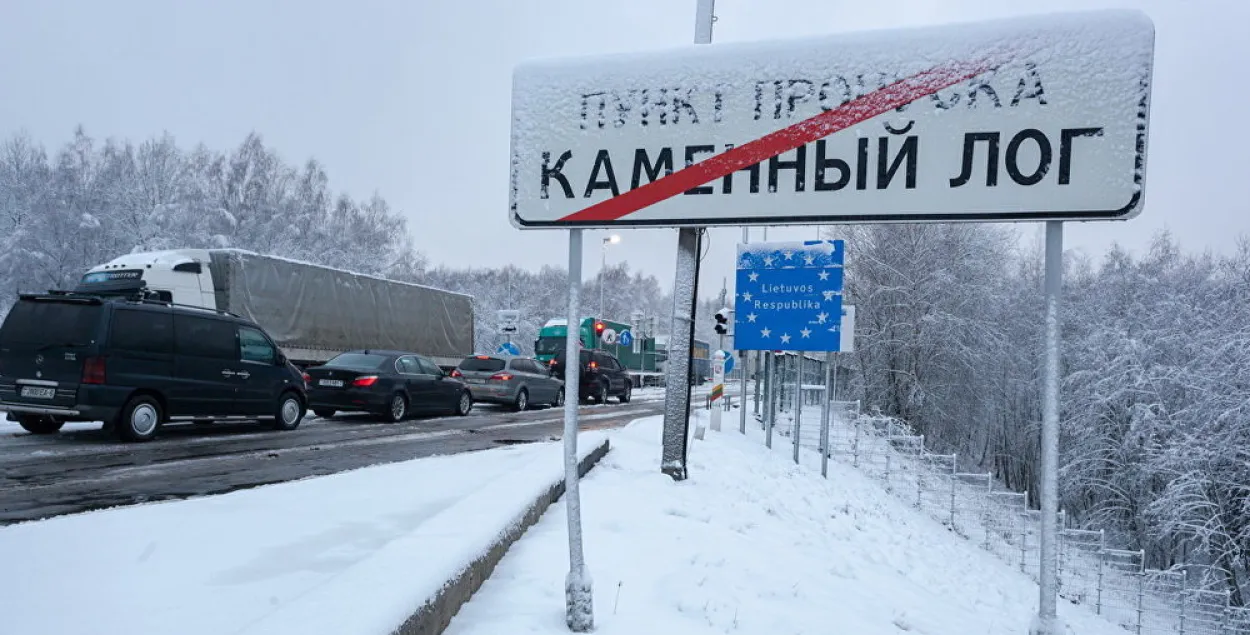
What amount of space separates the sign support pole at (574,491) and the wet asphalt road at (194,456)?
4.76 metres

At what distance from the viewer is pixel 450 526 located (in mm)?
4785

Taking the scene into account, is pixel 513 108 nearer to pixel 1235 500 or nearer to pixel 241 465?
pixel 241 465

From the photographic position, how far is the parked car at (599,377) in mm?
26766

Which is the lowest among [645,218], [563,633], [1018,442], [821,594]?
[1018,442]

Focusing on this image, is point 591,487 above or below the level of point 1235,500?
above

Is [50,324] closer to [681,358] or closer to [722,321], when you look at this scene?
[681,358]

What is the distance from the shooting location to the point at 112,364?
10594 mm

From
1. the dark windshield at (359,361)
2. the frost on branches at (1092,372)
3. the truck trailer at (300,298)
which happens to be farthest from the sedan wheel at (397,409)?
the frost on branches at (1092,372)

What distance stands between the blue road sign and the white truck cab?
466 inches

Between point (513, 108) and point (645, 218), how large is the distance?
912 millimetres

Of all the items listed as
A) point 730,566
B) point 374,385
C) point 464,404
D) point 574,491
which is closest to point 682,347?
point 730,566

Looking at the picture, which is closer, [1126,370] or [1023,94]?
[1023,94]

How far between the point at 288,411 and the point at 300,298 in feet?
24.2

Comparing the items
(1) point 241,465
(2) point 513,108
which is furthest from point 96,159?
(2) point 513,108
